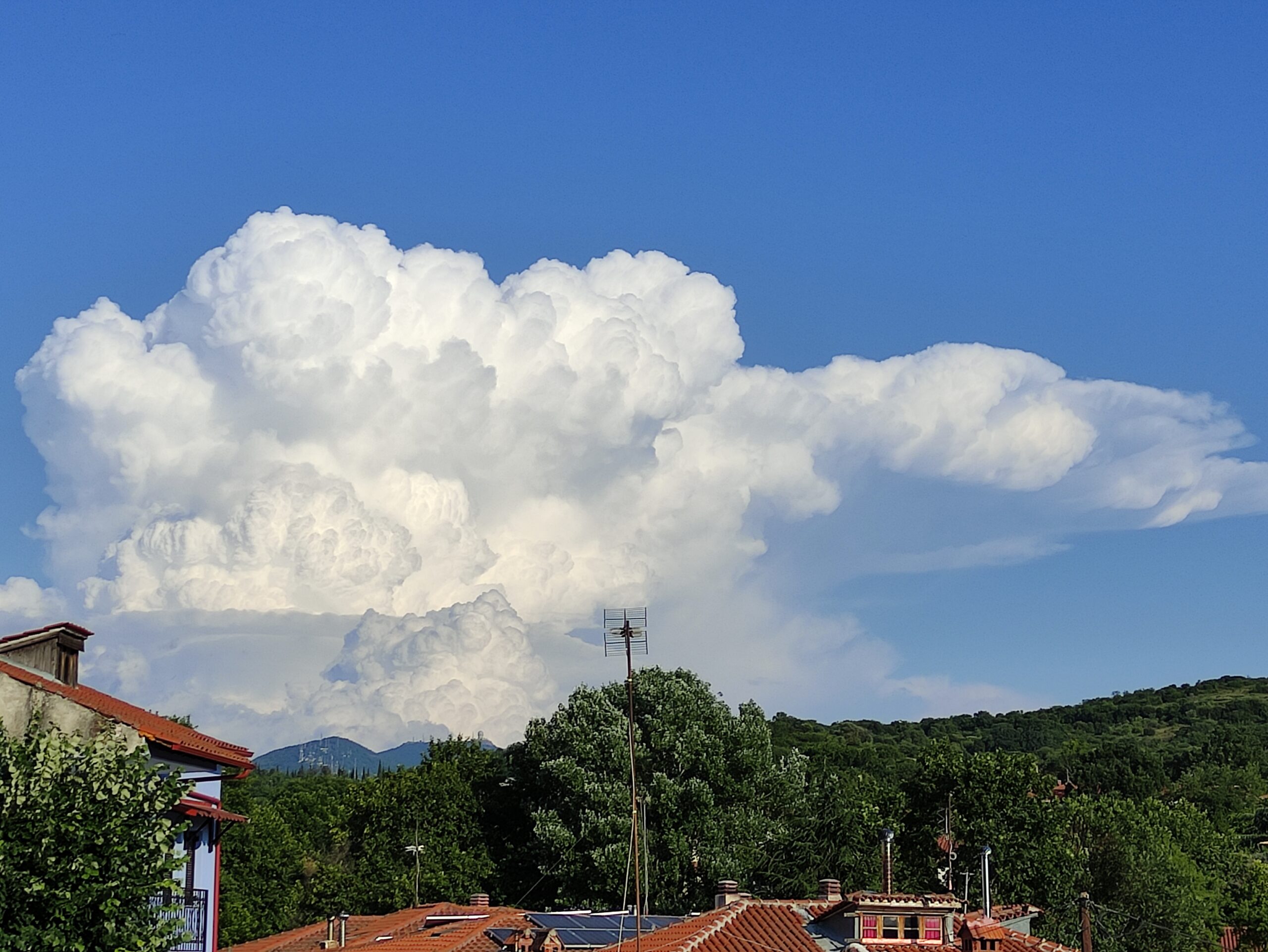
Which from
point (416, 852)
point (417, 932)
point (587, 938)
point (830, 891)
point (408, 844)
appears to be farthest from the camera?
point (408, 844)

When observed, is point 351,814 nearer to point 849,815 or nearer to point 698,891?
point 698,891

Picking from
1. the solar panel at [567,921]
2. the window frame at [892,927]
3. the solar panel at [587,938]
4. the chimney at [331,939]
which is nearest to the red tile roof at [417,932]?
the chimney at [331,939]

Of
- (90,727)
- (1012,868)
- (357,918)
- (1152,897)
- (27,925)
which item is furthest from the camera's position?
(1152,897)

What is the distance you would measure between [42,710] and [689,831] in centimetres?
4477

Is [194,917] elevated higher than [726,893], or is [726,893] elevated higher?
[194,917]

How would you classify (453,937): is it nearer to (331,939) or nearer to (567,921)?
(567,921)

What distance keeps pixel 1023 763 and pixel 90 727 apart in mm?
53411

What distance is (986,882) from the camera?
A: 56.2m

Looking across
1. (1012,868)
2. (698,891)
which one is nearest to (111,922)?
(698,891)

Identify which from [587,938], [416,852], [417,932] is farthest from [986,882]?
[416,852]

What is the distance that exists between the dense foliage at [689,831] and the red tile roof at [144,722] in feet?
98.2

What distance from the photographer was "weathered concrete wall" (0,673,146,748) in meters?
28.2

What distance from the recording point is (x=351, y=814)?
259 feet

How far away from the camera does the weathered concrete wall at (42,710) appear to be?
2816cm
